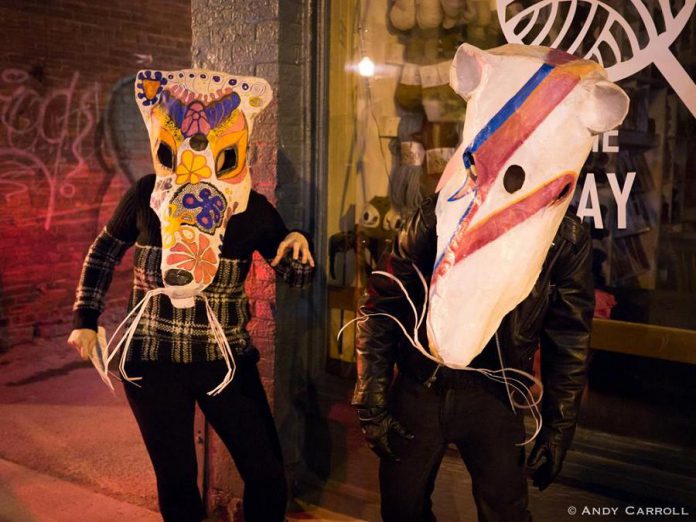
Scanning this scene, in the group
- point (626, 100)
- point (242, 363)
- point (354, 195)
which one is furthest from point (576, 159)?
point (354, 195)

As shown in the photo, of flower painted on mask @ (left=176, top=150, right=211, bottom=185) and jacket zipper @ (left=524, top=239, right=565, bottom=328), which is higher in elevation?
flower painted on mask @ (left=176, top=150, right=211, bottom=185)

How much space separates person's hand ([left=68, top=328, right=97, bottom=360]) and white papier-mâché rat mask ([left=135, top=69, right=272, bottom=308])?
443mm

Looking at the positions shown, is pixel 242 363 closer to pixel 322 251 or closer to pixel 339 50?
pixel 322 251

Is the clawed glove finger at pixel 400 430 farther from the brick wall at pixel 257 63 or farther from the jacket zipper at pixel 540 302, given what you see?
the brick wall at pixel 257 63

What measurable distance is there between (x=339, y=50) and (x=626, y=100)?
2254 millimetres

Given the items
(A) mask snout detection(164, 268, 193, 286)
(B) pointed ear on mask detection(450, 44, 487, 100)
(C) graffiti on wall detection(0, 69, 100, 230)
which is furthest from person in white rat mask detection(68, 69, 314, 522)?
(C) graffiti on wall detection(0, 69, 100, 230)

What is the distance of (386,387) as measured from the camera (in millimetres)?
2809

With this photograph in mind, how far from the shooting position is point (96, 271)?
338cm

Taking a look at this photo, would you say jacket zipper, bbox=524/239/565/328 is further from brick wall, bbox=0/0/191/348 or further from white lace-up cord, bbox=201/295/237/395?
brick wall, bbox=0/0/191/348

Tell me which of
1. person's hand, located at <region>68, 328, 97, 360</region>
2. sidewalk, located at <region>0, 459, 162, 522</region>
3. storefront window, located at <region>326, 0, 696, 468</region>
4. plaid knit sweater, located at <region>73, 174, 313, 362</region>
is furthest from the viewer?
sidewalk, located at <region>0, 459, 162, 522</region>

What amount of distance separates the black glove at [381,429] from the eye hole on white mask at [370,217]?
175 cm

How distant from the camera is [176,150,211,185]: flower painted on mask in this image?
3.14 m

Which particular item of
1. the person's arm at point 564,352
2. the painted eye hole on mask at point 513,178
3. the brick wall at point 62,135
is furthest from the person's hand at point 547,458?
the brick wall at point 62,135

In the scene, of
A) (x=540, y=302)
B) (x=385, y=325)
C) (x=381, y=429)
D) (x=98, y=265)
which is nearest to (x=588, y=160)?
(x=540, y=302)
